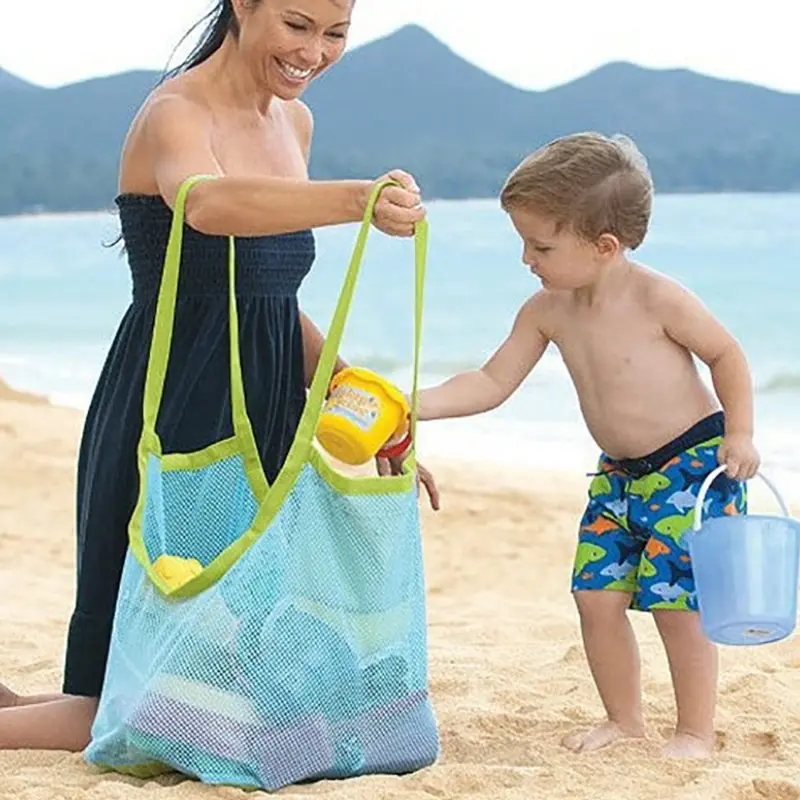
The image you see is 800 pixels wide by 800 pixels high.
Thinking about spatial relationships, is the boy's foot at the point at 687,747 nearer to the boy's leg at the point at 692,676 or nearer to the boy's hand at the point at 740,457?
the boy's leg at the point at 692,676

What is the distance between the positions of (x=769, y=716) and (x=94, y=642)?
126 cm

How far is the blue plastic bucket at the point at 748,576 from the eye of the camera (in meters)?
2.77

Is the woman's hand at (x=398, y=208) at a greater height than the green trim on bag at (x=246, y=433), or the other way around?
the woman's hand at (x=398, y=208)

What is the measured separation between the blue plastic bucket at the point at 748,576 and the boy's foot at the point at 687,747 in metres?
0.28

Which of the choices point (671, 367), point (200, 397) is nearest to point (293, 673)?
point (200, 397)

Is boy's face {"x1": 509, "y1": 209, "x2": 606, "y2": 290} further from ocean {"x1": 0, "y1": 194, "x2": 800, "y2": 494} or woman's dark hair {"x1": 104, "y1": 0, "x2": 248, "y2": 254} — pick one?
ocean {"x1": 0, "y1": 194, "x2": 800, "y2": 494}

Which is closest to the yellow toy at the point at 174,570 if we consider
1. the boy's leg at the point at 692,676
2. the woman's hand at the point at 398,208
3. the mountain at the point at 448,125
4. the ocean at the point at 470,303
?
the woman's hand at the point at 398,208

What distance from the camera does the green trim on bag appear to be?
2.60m

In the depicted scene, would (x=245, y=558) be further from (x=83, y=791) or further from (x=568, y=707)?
(x=568, y=707)

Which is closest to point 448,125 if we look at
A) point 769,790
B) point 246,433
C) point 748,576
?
point 246,433

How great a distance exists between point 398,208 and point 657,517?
32.2 inches

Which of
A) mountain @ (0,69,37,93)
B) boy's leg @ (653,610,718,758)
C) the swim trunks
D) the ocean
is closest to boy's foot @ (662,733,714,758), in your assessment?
boy's leg @ (653,610,718,758)

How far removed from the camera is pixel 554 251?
2992 mm

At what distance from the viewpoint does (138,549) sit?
2773 mm
